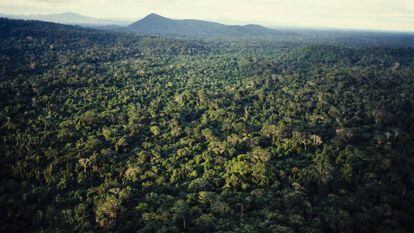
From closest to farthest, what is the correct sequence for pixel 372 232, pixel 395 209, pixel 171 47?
pixel 372 232
pixel 395 209
pixel 171 47

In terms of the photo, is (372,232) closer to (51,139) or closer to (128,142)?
(128,142)

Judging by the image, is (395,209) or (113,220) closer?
(113,220)

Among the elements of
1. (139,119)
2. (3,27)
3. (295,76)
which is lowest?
(139,119)

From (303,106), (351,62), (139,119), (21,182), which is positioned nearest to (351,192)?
(303,106)

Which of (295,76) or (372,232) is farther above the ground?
(295,76)

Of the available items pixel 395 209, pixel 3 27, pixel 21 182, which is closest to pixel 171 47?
pixel 3 27

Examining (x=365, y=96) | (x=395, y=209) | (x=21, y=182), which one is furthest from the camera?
(x=365, y=96)

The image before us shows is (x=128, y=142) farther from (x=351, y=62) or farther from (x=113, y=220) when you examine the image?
(x=351, y=62)
